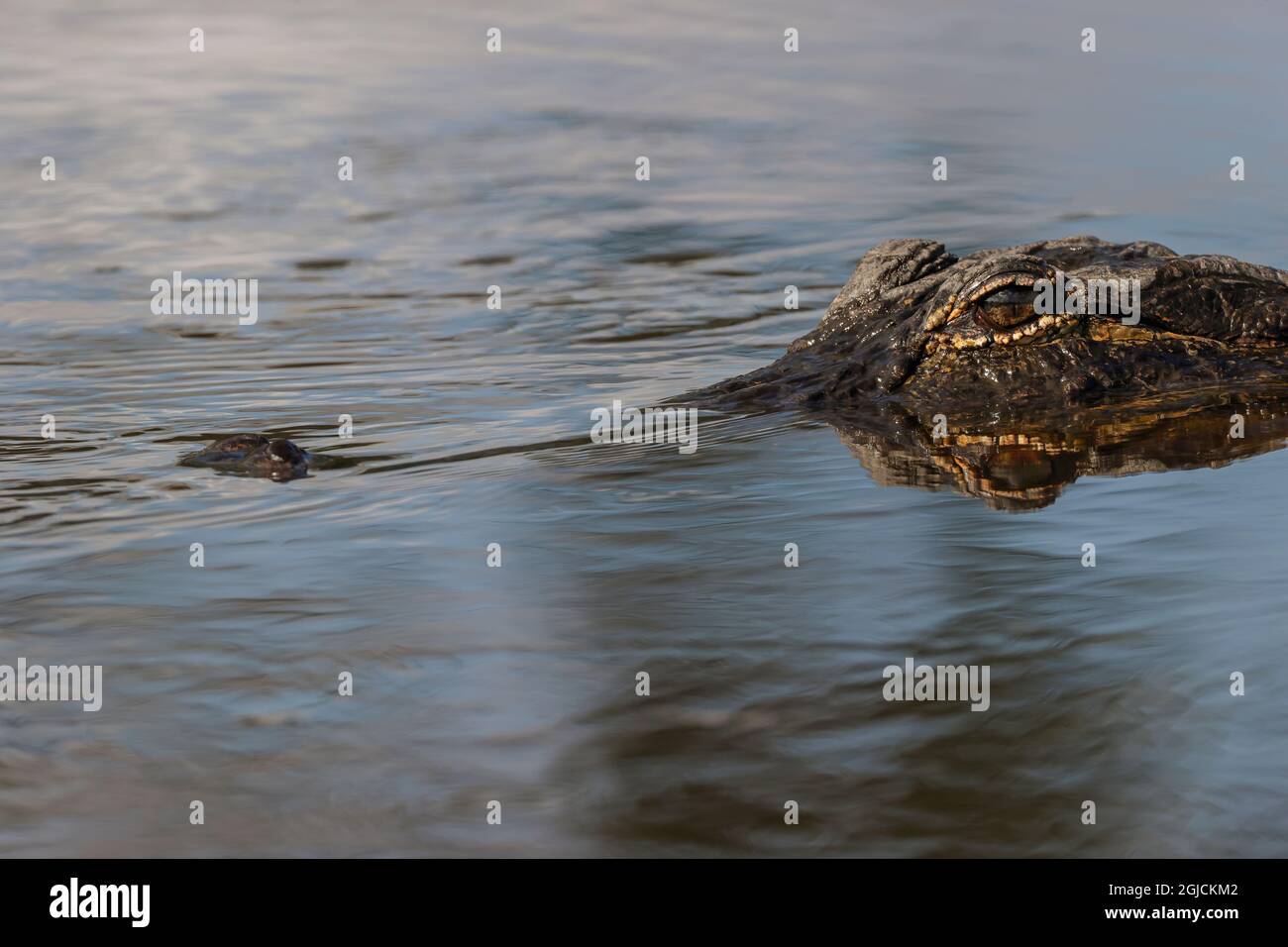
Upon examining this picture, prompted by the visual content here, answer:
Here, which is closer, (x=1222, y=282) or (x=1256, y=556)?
(x=1256, y=556)

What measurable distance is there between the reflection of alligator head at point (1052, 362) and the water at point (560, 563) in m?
0.43

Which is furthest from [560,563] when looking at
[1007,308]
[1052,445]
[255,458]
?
[1007,308]

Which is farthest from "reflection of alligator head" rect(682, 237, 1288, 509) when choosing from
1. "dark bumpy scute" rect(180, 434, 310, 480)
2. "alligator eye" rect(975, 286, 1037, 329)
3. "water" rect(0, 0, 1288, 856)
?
"dark bumpy scute" rect(180, 434, 310, 480)

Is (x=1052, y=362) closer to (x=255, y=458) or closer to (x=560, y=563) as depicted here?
(x=560, y=563)

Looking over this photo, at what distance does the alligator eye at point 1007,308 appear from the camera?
611 cm

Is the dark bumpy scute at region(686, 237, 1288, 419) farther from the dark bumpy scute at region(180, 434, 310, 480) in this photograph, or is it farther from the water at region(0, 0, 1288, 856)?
the dark bumpy scute at region(180, 434, 310, 480)

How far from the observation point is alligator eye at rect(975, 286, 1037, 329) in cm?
611

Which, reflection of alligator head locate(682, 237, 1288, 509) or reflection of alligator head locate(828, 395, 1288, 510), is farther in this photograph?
reflection of alligator head locate(682, 237, 1288, 509)

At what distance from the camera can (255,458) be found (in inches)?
223

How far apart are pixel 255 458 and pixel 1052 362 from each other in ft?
10.2
